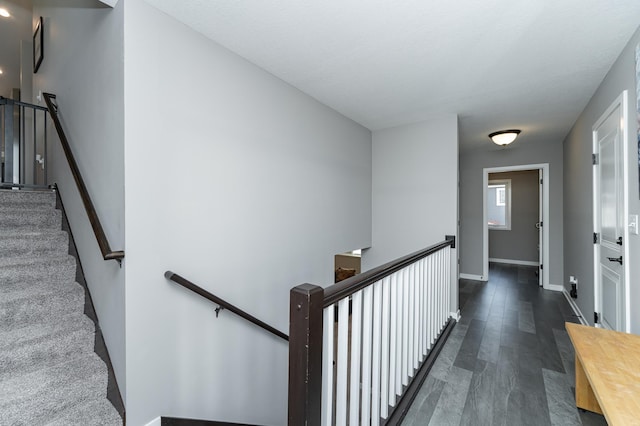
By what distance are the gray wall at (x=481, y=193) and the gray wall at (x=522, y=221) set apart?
6.71ft

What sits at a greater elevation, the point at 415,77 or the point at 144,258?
the point at 415,77

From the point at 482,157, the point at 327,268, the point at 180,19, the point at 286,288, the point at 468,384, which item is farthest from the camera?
the point at 482,157

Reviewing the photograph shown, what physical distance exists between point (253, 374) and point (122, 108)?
7.21 ft

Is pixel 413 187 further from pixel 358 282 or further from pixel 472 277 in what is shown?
pixel 358 282

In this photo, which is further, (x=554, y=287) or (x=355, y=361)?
(x=554, y=287)

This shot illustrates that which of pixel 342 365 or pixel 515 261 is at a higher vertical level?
pixel 342 365

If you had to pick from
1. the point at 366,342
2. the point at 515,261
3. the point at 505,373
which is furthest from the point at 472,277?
the point at 366,342

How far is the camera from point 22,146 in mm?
3600

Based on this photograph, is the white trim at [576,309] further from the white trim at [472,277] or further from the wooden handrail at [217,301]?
the wooden handrail at [217,301]

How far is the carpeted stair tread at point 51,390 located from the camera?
1457 mm

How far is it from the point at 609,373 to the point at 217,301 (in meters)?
2.22

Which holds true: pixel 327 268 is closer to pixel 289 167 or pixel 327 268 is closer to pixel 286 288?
pixel 286 288

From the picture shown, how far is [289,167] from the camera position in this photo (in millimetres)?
2762

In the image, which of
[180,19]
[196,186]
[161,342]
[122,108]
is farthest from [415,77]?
[161,342]
